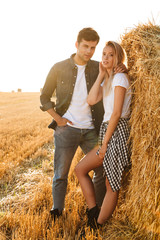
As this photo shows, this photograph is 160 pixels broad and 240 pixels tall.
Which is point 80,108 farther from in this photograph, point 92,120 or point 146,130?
point 146,130

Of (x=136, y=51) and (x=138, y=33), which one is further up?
(x=138, y=33)

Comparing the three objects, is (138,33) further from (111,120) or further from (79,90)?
(79,90)

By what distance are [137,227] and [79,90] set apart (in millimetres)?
1908

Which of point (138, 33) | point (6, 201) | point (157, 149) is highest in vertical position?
point (138, 33)

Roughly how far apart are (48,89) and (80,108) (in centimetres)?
59

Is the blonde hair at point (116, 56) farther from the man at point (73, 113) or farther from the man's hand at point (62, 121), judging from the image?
the man's hand at point (62, 121)

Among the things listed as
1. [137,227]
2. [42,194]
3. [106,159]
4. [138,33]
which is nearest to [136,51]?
[138,33]

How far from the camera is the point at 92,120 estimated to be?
3.12 meters

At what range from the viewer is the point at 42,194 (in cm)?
343

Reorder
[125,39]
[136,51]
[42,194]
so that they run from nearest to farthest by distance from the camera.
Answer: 1. [136,51]
2. [125,39]
3. [42,194]

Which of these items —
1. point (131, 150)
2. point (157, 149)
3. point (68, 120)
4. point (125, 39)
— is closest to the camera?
point (157, 149)

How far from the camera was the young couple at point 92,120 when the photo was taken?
7.94ft

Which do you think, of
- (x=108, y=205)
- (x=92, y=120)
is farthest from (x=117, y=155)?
(x=92, y=120)


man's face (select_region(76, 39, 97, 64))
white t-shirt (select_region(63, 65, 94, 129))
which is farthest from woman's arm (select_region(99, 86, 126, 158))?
man's face (select_region(76, 39, 97, 64))
